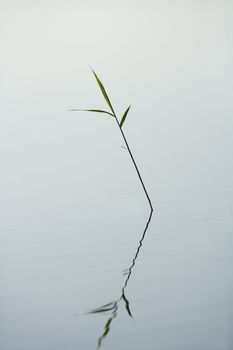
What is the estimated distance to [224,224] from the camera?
1.69 metres

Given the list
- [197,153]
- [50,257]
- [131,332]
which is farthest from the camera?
[197,153]

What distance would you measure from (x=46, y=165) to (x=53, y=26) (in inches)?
20.8

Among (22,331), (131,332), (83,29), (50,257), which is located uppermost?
(83,29)

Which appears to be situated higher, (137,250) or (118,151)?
(118,151)

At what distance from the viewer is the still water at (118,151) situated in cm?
163

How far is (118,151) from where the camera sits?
1.72 meters

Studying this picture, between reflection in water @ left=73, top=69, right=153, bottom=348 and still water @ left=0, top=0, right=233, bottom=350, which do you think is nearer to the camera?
reflection in water @ left=73, top=69, right=153, bottom=348

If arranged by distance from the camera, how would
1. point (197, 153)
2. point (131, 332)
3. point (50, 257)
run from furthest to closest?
point (197, 153) < point (50, 257) < point (131, 332)

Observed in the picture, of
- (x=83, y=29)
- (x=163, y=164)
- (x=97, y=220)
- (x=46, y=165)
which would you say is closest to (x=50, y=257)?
(x=97, y=220)

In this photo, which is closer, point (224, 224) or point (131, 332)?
point (131, 332)

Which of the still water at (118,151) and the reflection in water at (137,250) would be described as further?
the still water at (118,151)

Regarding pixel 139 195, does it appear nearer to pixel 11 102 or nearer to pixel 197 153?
pixel 197 153

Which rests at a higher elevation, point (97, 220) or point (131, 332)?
point (97, 220)

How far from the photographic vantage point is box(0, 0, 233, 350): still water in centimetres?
163
